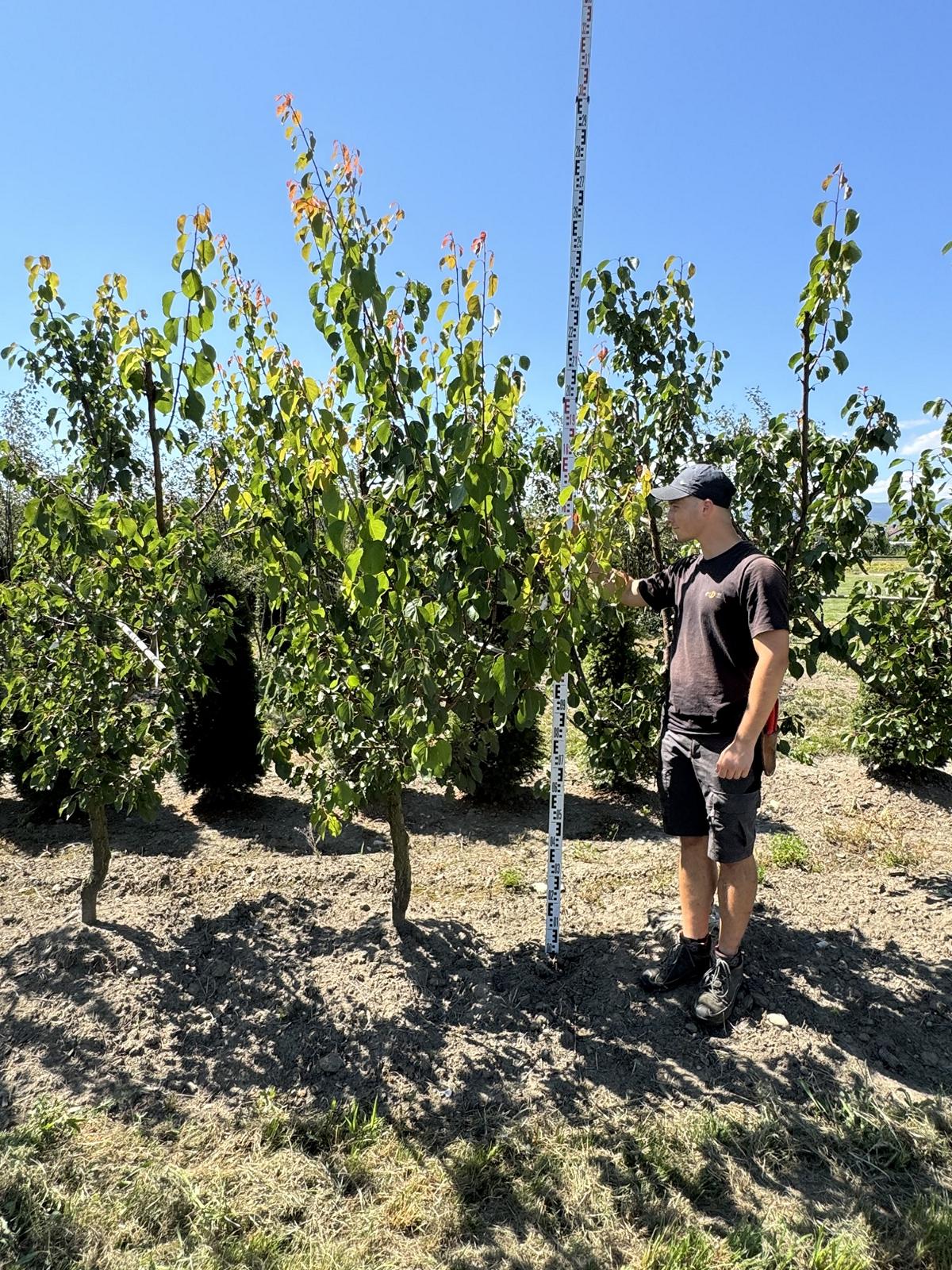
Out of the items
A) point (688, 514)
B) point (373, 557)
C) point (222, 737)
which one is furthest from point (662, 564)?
point (222, 737)

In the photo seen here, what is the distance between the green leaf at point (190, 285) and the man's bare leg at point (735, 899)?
2.53 m

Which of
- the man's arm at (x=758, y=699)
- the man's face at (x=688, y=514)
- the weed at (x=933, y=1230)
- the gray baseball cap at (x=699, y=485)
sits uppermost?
the gray baseball cap at (x=699, y=485)

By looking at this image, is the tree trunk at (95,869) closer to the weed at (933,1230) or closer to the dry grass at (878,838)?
the weed at (933,1230)

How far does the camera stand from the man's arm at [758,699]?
8.20ft

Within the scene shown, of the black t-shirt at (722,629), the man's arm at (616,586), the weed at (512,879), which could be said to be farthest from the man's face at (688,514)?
the weed at (512,879)

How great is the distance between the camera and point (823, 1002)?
9.75 feet

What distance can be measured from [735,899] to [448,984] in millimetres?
1217

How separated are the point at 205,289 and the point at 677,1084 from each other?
2844mm

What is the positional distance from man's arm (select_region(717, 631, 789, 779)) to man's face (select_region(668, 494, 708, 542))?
0.47 m

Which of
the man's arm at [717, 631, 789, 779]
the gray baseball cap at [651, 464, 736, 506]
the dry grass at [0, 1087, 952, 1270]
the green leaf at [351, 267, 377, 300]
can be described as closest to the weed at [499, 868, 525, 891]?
the dry grass at [0, 1087, 952, 1270]

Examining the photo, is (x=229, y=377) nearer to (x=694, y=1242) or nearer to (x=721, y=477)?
(x=721, y=477)

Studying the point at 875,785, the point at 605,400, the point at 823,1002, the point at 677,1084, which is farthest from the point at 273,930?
the point at 875,785

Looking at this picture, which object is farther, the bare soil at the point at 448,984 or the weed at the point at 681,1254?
the bare soil at the point at 448,984

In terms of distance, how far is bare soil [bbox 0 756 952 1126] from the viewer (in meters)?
2.68
